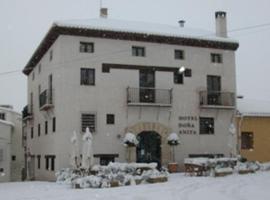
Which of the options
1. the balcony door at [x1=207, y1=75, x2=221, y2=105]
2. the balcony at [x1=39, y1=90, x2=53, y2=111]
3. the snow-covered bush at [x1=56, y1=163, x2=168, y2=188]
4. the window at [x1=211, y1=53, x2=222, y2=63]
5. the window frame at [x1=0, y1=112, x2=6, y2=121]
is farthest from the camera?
the window frame at [x1=0, y1=112, x2=6, y2=121]

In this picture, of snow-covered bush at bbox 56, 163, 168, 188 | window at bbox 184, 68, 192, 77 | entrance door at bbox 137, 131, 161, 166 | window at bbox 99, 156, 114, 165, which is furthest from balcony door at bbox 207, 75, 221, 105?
snow-covered bush at bbox 56, 163, 168, 188

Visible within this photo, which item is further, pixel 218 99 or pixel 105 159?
pixel 218 99

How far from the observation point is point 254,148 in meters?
30.0

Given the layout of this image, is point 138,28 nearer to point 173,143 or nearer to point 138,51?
point 138,51

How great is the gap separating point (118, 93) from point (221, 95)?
6.40 meters

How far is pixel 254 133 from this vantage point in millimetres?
30094

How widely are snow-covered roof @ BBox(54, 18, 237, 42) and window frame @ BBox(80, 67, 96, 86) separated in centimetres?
223

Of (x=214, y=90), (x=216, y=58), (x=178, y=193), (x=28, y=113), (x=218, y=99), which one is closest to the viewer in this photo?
(x=178, y=193)

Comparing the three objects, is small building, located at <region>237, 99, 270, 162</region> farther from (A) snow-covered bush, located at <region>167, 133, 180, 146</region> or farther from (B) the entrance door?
(B) the entrance door

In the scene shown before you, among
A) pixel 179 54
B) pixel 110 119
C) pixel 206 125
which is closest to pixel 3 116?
pixel 110 119

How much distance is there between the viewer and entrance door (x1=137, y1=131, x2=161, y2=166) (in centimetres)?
2681

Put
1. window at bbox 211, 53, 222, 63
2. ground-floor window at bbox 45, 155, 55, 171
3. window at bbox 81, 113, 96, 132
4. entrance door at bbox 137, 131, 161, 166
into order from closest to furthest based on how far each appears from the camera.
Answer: window at bbox 81, 113, 96, 132 < ground-floor window at bbox 45, 155, 55, 171 < entrance door at bbox 137, 131, 161, 166 < window at bbox 211, 53, 222, 63

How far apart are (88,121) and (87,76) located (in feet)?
7.93

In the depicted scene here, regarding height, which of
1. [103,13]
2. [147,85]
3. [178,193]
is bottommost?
[178,193]
